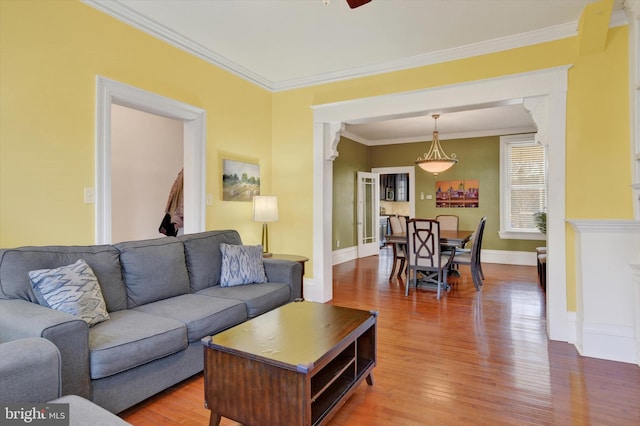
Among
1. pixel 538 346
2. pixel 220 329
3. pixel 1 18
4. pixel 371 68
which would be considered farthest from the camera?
pixel 371 68

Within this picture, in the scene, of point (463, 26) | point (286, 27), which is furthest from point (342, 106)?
point (463, 26)

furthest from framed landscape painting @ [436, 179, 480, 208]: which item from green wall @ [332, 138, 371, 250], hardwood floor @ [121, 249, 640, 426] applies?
hardwood floor @ [121, 249, 640, 426]

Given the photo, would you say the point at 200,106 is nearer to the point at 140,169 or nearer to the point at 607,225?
the point at 140,169

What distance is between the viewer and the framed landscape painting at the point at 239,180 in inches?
158

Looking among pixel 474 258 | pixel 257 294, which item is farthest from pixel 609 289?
pixel 257 294

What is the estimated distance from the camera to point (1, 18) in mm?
2244

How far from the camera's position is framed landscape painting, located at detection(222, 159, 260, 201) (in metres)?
4.01

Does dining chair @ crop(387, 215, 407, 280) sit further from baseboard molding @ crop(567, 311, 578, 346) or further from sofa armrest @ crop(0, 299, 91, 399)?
sofa armrest @ crop(0, 299, 91, 399)

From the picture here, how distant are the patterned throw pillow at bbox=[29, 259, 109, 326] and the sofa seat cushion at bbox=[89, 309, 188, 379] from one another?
0.30 feet

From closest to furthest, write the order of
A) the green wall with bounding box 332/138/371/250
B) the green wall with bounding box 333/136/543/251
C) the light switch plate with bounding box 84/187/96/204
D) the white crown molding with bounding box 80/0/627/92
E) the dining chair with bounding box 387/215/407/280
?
the light switch plate with bounding box 84/187/96/204
the white crown molding with bounding box 80/0/627/92
the dining chair with bounding box 387/215/407/280
the green wall with bounding box 333/136/543/251
the green wall with bounding box 332/138/371/250

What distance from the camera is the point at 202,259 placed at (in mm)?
3045

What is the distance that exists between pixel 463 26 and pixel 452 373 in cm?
296

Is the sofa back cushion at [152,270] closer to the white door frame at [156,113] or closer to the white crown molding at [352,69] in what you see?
the white door frame at [156,113]

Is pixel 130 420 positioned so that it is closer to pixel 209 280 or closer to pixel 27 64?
pixel 209 280
